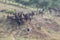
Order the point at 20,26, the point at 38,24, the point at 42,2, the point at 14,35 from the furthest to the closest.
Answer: the point at 42,2 → the point at 38,24 → the point at 20,26 → the point at 14,35

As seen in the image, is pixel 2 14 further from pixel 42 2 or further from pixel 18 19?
pixel 42 2

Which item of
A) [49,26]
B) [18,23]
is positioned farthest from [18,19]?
[49,26]

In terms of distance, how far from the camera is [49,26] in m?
28.4

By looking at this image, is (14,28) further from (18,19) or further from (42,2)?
(42,2)

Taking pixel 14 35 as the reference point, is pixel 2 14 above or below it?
above

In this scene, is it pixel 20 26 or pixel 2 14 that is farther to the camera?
pixel 2 14

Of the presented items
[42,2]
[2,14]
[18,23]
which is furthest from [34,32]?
[42,2]

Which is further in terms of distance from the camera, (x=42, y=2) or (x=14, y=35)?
(x=42, y=2)

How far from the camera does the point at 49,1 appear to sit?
157 feet

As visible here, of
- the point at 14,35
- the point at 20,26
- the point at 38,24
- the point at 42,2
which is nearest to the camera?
the point at 14,35

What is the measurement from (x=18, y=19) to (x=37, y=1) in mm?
22757

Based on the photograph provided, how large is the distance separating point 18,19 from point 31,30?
217 cm

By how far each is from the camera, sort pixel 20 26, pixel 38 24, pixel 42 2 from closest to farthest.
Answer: pixel 20 26
pixel 38 24
pixel 42 2

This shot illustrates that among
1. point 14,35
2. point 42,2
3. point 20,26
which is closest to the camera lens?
point 14,35
